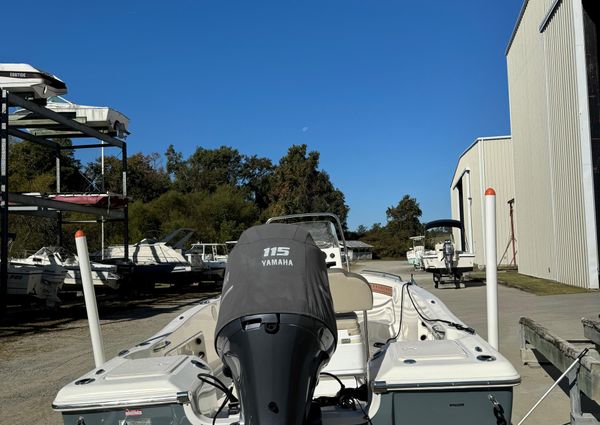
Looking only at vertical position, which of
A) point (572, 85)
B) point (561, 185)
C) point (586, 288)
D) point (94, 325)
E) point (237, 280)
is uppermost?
point (572, 85)

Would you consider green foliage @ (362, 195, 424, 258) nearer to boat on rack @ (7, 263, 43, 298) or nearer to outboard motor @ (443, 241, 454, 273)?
outboard motor @ (443, 241, 454, 273)

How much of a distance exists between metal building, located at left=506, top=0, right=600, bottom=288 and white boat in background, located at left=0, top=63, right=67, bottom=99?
1364cm

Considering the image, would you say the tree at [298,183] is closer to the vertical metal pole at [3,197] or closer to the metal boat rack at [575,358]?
the vertical metal pole at [3,197]

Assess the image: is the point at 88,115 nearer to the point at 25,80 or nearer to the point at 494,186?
the point at 25,80

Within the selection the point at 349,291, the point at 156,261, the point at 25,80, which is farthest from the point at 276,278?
the point at 156,261

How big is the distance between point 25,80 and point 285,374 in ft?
47.8

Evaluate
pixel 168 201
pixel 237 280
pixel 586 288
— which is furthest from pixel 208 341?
pixel 168 201

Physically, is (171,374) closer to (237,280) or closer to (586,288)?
(237,280)

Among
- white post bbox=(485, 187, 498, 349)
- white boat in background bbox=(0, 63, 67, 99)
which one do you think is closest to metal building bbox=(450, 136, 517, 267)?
white boat in background bbox=(0, 63, 67, 99)

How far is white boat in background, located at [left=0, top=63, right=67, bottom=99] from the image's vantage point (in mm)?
14195

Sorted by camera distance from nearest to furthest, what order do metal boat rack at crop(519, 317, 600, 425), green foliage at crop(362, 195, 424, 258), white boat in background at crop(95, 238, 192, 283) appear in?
metal boat rack at crop(519, 317, 600, 425), white boat in background at crop(95, 238, 192, 283), green foliage at crop(362, 195, 424, 258)

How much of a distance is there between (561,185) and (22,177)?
28513 millimetres

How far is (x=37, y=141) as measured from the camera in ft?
59.3

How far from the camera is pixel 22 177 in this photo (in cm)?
3186
